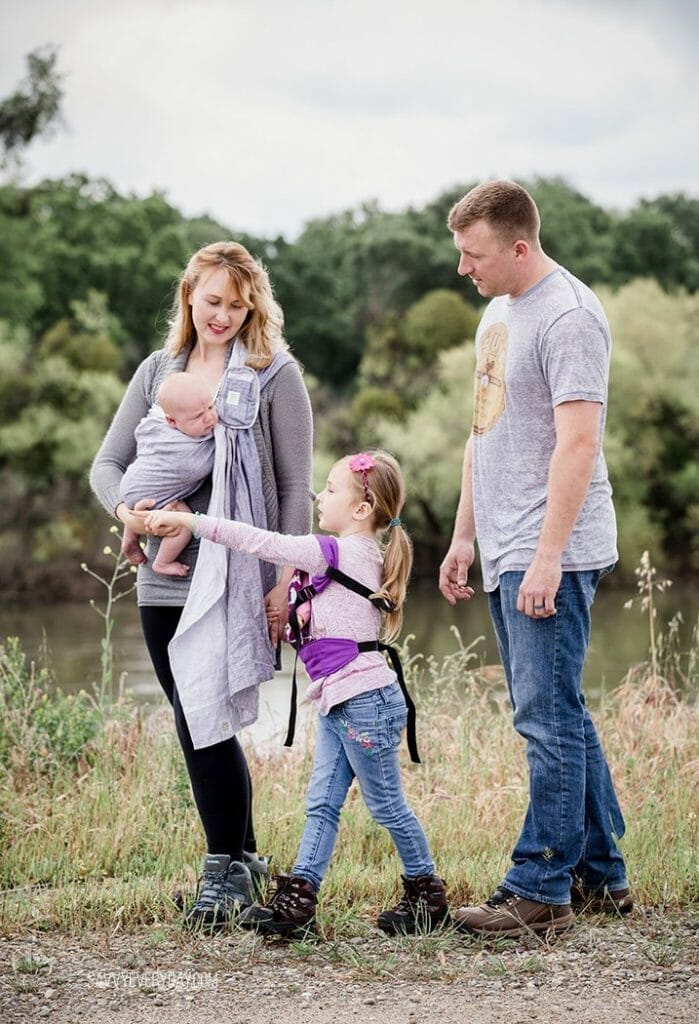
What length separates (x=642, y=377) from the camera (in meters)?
27.0

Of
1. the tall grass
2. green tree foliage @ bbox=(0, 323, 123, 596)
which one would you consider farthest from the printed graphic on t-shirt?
green tree foliage @ bbox=(0, 323, 123, 596)

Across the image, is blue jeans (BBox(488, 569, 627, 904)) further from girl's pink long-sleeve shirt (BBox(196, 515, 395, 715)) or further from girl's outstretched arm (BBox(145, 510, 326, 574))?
girl's outstretched arm (BBox(145, 510, 326, 574))

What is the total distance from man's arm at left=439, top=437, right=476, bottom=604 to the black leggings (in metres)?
0.77

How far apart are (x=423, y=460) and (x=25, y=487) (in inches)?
333

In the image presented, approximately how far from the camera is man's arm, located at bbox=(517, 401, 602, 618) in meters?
3.20

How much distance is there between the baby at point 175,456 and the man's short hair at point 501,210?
2.71 feet

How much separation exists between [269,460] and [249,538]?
382 millimetres

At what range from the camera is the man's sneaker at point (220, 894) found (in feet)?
11.1

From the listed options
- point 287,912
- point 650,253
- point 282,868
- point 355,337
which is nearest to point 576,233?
point 650,253

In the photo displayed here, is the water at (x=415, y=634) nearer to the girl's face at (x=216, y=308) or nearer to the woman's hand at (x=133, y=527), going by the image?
the woman's hand at (x=133, y=527)

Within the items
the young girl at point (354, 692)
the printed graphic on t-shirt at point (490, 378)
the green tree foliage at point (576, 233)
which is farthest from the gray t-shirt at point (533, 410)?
the green tree foliage at point (576, 233)

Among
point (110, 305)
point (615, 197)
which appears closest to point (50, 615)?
point (110, 305)

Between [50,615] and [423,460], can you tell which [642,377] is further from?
[50,615]

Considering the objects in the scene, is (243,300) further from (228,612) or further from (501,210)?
(228,612)
